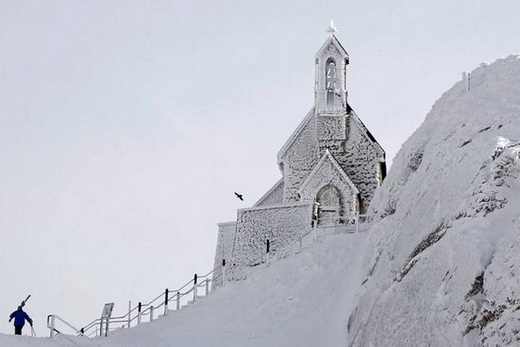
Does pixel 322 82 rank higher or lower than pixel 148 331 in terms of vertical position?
higher

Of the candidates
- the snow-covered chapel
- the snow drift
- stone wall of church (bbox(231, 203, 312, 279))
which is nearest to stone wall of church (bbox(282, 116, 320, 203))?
the snow-covered chapel

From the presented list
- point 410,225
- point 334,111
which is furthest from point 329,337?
point 334,111

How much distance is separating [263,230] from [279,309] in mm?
10173

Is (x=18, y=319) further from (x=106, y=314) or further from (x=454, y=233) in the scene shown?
(x=454, y=233)

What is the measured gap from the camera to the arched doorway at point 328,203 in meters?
39.4

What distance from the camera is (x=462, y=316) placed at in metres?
17.3

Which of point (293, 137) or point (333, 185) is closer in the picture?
point (333, 185)

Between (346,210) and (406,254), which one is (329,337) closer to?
(406,254)

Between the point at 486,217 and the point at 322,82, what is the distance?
88.7 ft

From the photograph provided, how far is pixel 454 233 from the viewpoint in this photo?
18938 mm

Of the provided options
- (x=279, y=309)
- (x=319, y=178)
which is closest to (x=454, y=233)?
(x=279, y=309)

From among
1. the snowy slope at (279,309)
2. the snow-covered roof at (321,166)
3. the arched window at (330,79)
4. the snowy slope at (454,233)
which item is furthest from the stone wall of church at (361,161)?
the snowy slope at (454,233)

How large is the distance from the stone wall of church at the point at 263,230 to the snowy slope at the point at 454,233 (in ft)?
35.0

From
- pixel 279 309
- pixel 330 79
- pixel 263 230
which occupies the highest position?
pixel 330 79
